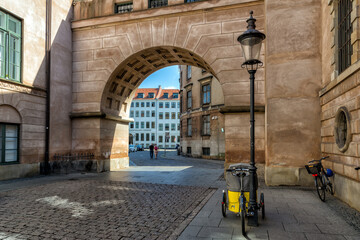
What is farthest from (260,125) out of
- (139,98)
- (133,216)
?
(139,98)

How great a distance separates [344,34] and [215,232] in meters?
7.02

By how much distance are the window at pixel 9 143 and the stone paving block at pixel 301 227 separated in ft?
37.7

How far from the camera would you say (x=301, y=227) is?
5.39 metres

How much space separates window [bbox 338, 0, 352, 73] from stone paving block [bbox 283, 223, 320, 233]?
4901 millimetres

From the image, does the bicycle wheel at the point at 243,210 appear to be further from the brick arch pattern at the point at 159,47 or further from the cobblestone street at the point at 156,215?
the brick arch pattern at the point at 159,47

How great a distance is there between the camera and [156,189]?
9.91 m

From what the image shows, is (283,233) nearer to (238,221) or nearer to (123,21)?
(238,221)

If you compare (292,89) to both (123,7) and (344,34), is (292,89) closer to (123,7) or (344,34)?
(344,34)

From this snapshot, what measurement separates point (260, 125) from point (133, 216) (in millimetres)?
7335

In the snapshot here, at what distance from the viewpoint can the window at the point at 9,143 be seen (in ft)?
Result: 38.5

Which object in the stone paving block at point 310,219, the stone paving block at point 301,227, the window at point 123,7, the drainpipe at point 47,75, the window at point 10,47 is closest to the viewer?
the stone paving block at point 301,227

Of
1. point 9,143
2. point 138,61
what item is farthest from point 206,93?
point 9,143

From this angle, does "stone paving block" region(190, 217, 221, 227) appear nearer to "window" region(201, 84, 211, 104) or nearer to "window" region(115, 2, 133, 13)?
"window" region(115, 2, 133, 13)

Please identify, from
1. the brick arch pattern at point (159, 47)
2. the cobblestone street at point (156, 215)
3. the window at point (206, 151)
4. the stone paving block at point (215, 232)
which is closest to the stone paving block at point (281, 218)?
the cobblestone street at point (156, 215)
